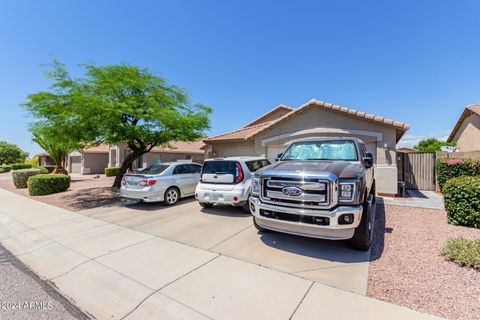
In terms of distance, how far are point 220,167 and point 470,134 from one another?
24.6 m

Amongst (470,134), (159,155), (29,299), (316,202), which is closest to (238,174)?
(316,202)

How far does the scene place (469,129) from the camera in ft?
62.8

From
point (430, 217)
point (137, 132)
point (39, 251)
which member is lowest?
point (39, 251)

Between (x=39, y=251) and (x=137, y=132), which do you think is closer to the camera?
(x=39, y=251)

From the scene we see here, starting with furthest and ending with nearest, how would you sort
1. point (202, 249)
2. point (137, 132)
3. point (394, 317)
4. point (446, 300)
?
1. point (137, 132)
2. point (202, 249)
3. point (446, 300)
4. point (394, 317)

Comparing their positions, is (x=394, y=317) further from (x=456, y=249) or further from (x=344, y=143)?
(x=344, y=143)

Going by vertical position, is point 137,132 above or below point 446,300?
above

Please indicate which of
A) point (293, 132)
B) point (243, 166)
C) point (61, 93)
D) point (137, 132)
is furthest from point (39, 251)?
point (293, 132)

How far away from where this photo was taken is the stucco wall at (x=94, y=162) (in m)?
26.6

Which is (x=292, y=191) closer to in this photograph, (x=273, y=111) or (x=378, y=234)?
(x=378, y=234)

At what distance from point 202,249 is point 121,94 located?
351 inches

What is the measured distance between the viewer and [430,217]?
6234 mm

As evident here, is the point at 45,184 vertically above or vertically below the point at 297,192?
below

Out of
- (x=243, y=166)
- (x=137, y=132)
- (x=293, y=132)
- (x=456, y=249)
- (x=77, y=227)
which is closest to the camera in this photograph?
(x=456, y=249)
